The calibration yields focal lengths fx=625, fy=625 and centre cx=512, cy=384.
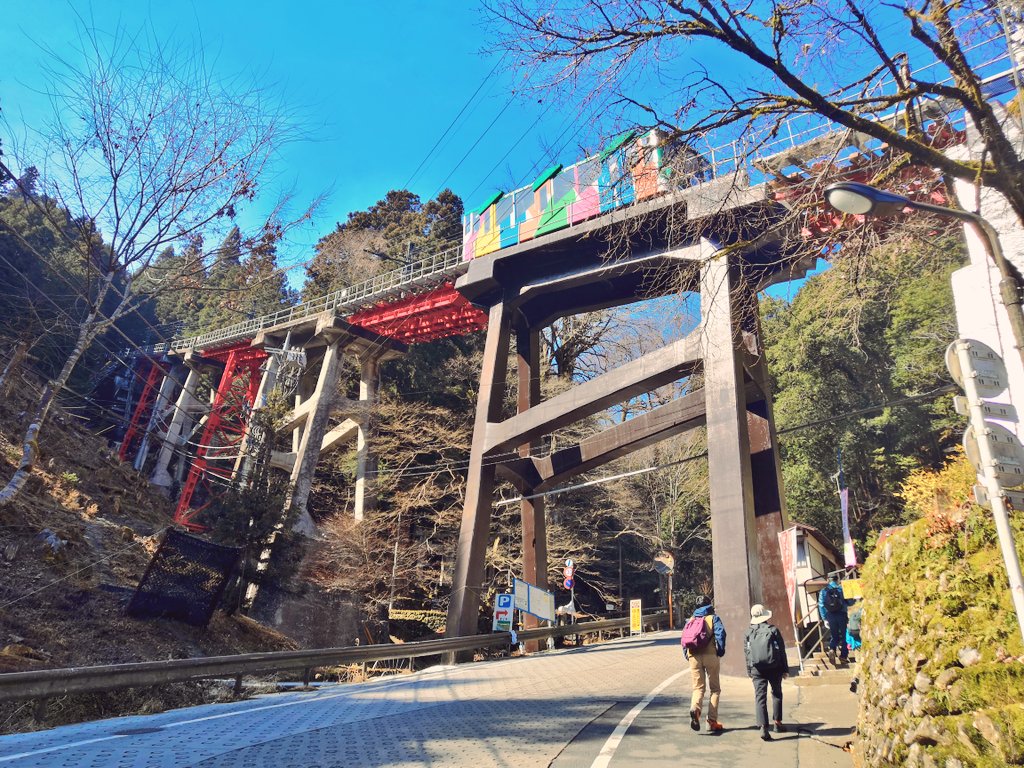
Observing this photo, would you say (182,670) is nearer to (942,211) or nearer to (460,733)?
(460,733)

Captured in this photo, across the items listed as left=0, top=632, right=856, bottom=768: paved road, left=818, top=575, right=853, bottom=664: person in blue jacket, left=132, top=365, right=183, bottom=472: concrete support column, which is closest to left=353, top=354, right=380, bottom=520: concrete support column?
left=132, top=365, right=183, bottom=472: concrete support column

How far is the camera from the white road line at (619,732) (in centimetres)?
484

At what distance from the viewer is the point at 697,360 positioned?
13242 millimetres

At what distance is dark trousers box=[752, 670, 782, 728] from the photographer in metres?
5.67

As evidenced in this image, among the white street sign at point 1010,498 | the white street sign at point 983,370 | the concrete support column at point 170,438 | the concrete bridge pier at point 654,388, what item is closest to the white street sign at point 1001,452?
the white street sign at point 1010,498

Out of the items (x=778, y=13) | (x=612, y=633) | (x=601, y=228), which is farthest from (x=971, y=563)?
(x=612, y=633)

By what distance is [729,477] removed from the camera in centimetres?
1185

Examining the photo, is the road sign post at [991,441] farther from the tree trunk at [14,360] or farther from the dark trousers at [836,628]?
the tree trunk at [14,360]

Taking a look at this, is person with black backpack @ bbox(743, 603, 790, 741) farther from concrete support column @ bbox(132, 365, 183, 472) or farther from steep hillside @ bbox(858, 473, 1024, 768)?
concrete support column @ bbox(132, 365, 183, 472)

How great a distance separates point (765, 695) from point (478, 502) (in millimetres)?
10595

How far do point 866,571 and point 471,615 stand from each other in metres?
11.2

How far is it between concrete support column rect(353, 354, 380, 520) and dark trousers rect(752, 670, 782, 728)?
64.3ft

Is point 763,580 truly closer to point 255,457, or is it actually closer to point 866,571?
point 866,571

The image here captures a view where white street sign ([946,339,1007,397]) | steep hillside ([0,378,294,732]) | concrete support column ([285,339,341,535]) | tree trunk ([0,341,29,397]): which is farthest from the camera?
concrete support column ([285,339,341,535])
